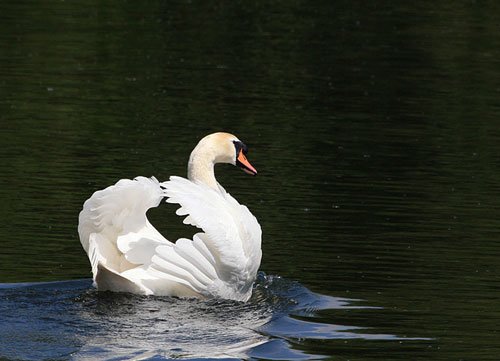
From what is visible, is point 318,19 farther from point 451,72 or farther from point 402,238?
point 402,238

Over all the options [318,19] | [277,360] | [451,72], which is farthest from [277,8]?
[277,360]

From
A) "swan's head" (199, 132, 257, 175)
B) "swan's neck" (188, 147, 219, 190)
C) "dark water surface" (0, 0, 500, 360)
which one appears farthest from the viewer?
"swan's head" (199, 132, 257, 175)

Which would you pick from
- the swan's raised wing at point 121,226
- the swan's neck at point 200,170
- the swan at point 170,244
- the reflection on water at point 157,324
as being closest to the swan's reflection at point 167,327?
the reflection on water at point 157,324

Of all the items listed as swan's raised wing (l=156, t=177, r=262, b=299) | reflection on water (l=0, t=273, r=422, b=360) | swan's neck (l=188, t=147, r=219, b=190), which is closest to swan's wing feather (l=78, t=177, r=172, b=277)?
swan's raised wing (l=156, t=177, r=262, b=299)

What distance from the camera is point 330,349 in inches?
320

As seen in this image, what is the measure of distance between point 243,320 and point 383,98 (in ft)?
35.7

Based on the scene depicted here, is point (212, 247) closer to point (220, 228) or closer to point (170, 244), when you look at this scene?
point (220, 228)

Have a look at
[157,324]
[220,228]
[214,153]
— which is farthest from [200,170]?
[157,324]

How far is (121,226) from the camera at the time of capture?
927 cm

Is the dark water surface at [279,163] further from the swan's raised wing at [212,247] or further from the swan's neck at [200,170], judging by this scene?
the swan's neck at [200,170]

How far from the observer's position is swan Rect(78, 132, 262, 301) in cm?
892

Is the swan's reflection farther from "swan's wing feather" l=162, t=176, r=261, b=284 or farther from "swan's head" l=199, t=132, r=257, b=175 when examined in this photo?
"swan's head" l=199, t=132, r=257, b=175

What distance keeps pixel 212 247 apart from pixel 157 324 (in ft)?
2.93

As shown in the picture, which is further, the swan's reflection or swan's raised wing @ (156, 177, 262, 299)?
swan's raised wing @ (156, 177, 262, 299)
